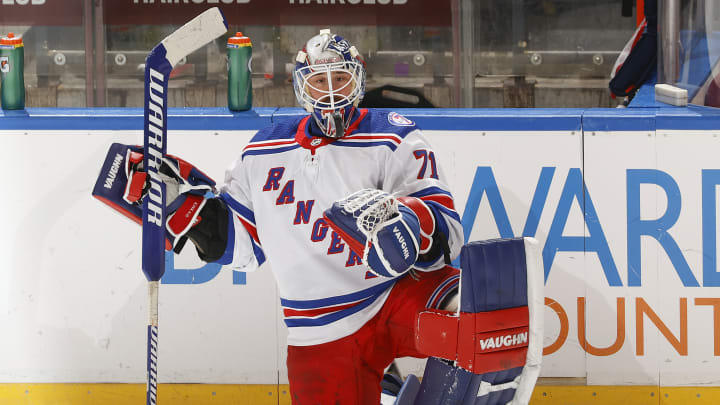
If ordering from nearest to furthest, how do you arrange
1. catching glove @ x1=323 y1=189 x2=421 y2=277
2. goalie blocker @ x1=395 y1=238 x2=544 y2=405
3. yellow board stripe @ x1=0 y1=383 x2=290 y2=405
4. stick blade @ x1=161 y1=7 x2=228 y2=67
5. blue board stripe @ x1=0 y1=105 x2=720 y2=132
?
catching glove @ x1=323 y1=189 x2=421 y2=277 → goalie blocker @ x1=395 y1=238 x2=544 y2=405 → stick blade @ x1=161 y1=7 x2=228 y2=67 → blue board stripe @ x1=0 y1=105 x2=720 y2=132 → yellow board stripe @ x1=0 y1=383 x2=290 y2=405

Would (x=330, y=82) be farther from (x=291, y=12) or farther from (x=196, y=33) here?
(x=291, y=12)

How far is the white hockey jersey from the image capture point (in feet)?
8.16

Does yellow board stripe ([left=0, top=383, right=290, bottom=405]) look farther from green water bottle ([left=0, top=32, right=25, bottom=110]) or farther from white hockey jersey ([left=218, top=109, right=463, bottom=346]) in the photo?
green water bottle ([left=0, top=32, right=25, bottom=110])

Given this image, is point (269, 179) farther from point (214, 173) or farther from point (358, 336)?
point (214, 173)

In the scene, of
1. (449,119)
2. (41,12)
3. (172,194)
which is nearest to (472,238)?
(449,119)

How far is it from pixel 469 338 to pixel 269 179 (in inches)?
24.4

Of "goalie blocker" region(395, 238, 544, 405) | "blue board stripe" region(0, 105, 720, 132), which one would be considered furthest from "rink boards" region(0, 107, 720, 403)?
"goalie blocker" region(395, 238, 544, 405)

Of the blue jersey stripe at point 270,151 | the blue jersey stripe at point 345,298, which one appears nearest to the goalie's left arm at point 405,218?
the blue jersey stripe at point 345,298

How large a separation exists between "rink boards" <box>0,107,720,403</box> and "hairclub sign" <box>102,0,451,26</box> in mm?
2652

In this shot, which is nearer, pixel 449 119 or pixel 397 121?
pixel 397 121

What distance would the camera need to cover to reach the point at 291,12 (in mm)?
5957

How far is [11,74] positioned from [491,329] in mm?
1979

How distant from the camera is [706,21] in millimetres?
3682

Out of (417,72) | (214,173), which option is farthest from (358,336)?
(417,72)
